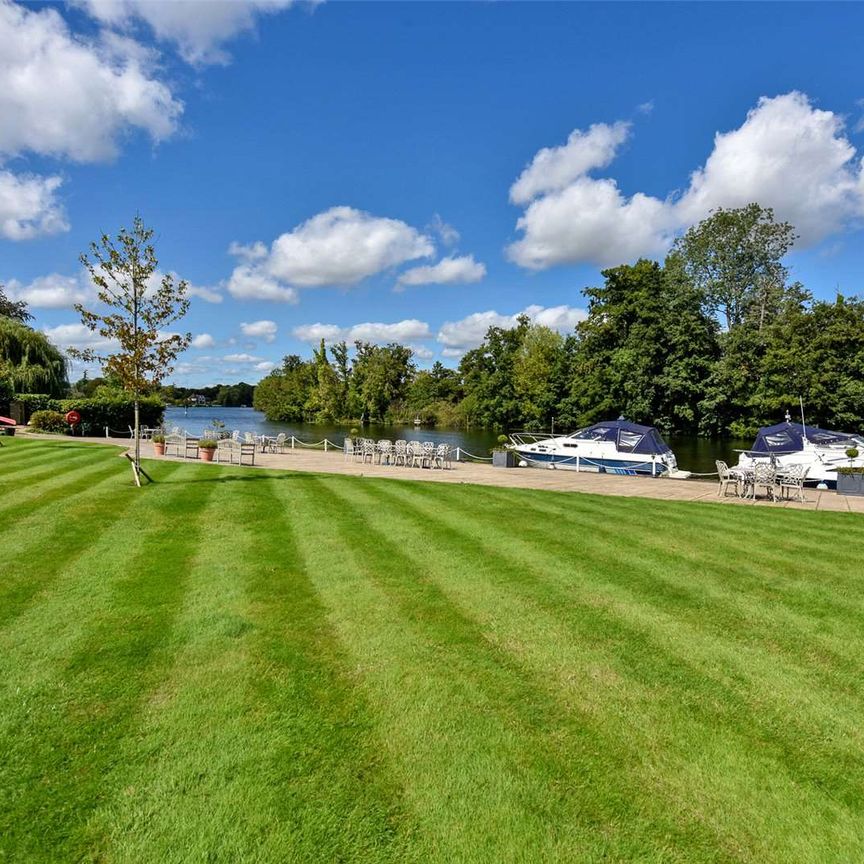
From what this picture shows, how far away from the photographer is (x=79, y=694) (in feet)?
11.9

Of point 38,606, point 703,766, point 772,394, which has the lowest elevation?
point 703,766

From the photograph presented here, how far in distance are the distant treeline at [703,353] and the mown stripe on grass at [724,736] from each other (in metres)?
42.3

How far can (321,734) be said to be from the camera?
3295mm

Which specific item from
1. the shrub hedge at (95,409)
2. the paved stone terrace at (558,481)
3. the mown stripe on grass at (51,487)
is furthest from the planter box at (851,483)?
the shrub hedge at (95,409)

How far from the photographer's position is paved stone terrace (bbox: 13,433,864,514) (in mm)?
12977

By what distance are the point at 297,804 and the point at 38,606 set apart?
3.65m

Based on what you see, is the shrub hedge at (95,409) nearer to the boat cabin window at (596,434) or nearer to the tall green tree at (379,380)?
the boat cabin window at (596,434)

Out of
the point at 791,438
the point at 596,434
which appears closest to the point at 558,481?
the point at 596,434

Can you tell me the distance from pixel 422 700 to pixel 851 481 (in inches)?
600

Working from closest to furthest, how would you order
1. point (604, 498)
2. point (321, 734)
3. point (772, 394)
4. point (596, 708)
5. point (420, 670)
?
point (321, 734) < point (596, 708) < point (420, 670) < point (604, 498) < point (772, 394)

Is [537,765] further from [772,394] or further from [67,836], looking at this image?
[772,394]

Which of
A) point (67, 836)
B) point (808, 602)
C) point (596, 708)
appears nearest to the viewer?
point (67, 836)

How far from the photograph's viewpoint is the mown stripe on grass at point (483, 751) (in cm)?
261

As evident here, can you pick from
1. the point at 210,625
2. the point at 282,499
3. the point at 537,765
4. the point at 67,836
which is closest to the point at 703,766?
the point at 537,765
